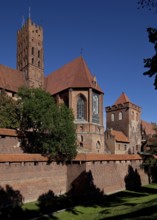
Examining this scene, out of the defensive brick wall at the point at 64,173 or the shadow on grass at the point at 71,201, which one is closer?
the shadow on grass at the point at 71,201

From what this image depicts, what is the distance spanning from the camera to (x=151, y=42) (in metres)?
11.4

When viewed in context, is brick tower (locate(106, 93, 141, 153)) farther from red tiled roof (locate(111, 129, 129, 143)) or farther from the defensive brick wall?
the defensive brick wall

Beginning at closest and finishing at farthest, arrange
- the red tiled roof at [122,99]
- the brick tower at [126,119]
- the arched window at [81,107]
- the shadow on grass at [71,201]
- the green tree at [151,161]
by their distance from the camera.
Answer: the shadow on grass at [71,201]
the green tree at [151,161]
the arched window at [81,107]
the brick tower at [126,119]
the red tiled roof at [122,99]

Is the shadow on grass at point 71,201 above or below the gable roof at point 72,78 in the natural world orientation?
below

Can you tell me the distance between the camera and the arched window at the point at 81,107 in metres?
40.6

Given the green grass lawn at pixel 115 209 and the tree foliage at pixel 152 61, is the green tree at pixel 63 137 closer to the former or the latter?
the green grass lawn at pixel 115 209

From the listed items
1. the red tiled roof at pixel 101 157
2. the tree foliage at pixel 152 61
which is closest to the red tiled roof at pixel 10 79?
the red tiled roof at pixel 101 157

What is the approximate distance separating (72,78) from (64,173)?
17.5 m

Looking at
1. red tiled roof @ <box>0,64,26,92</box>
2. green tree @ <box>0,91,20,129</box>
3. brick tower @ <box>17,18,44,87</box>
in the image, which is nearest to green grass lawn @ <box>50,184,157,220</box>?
green tree @ <box>0,91,20,129</box>

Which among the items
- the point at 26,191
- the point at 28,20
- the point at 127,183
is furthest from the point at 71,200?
the point at 28,20

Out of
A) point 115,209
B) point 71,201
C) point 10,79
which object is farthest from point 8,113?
point 115,209

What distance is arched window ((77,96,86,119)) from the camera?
40594mm

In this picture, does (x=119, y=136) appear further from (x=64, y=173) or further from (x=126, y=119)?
(x=64, y=173)

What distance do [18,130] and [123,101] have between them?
31966 millimetres
